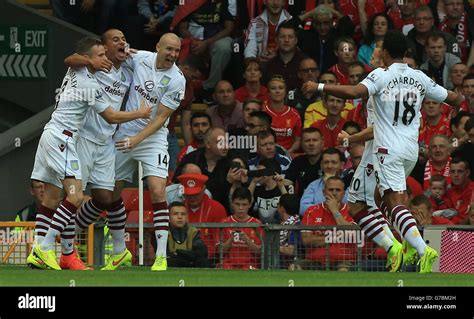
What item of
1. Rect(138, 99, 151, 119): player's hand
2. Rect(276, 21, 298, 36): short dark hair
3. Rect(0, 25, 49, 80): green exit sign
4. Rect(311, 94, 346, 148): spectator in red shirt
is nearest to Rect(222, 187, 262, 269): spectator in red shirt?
Rect(138, 99, 151, 119): player's hand

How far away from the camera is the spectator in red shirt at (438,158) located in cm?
2041

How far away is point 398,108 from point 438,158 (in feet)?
12.6

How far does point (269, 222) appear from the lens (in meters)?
20.0

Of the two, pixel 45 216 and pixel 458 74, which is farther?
pixel 458 74

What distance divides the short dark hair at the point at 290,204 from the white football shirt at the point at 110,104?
3468mm

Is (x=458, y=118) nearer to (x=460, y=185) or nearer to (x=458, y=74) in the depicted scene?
(x=458, y=74)

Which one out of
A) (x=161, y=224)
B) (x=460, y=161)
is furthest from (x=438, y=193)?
(x=161, y=224)

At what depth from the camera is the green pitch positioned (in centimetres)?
1436

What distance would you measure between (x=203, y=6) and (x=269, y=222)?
4.40m

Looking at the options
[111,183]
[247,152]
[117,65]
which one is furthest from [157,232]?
[247,152]

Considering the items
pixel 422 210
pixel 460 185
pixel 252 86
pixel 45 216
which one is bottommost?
pixel 45 216

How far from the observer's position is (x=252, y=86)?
72.7 feet

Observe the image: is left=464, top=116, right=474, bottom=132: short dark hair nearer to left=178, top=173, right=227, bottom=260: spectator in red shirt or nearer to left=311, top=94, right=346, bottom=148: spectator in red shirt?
left=311, top=94, right=346, bottom=148: spectator in red shirt

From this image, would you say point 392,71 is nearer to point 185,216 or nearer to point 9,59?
point 185,216
